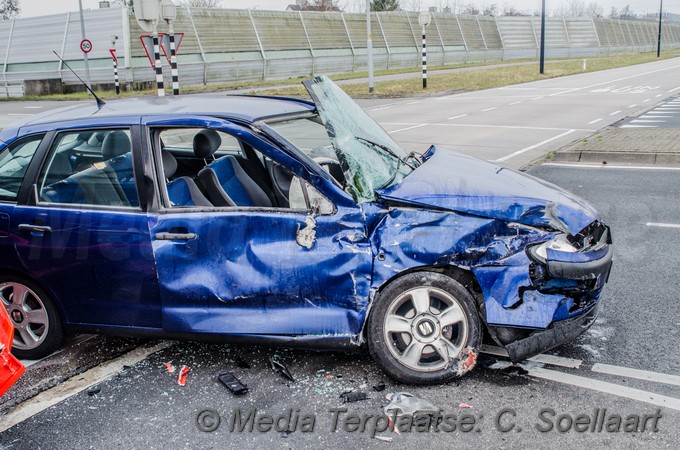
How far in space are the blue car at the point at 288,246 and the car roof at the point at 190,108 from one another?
0.03 meters

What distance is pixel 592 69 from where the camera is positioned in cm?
4191

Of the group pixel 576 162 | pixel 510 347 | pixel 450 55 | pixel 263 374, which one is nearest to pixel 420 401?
pixel 510 347

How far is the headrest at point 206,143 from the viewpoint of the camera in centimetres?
460

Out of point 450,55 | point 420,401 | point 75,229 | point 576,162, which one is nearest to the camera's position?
point 420,401

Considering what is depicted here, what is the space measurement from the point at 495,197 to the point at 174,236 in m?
1.83

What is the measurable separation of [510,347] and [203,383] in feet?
5.75

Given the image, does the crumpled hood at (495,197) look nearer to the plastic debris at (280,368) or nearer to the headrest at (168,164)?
the plastic debris at (280,368)

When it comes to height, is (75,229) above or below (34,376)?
above

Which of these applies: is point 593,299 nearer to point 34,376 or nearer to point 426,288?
point 426,288

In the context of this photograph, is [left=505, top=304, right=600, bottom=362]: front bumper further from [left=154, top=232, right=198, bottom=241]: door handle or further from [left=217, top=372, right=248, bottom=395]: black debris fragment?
[left=154, top=232, right=198, bottom=241]: door handle

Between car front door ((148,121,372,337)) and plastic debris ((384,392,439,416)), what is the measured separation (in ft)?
1.39

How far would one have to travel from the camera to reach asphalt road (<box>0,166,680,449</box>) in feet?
10.9

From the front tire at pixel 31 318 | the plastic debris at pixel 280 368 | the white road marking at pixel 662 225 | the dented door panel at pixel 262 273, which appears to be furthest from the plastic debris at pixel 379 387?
the white road marking at pixel 662 225

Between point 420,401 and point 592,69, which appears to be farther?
point 592,69
